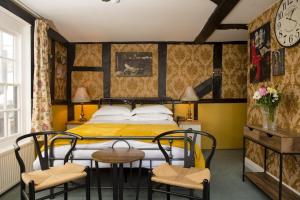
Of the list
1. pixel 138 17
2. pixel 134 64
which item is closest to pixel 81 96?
pixel 134 64

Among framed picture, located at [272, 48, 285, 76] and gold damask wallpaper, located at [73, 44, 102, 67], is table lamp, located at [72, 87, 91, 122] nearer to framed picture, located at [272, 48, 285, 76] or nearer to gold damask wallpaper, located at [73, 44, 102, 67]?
gold damask wallpaper, located at [73, 44, 102, 67]

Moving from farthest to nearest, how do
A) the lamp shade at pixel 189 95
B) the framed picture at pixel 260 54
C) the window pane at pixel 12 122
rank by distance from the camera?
the lamp shade at pixel 189 95 → the framed picture at pixel 260 54 → the window pane at pixel 12 122

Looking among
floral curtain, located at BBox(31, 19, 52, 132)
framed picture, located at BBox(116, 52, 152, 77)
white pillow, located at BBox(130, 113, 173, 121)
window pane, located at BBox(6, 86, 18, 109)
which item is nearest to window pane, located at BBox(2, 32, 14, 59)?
floral curtain, located at BBox(31, 19, 52, 132)

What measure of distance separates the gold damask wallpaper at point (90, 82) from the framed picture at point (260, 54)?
300cm

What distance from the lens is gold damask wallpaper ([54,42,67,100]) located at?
479 cm

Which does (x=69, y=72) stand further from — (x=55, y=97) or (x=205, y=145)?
(x=205, y=145)

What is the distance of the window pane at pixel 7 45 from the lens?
10.4 feet

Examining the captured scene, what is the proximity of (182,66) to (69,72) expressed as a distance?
2391mm

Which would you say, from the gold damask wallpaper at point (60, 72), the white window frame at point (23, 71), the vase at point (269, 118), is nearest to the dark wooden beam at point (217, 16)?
the vase at point (269, 118)

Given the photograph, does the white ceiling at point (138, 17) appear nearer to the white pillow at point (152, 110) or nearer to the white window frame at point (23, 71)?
the white window frame at point (23, 71)

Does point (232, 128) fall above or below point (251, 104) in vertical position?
below

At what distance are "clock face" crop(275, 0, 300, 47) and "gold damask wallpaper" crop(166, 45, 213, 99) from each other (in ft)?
7.32

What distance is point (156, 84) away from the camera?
17.5ft

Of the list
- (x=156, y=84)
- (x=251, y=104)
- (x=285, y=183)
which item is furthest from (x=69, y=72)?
(x=285, y=183)
